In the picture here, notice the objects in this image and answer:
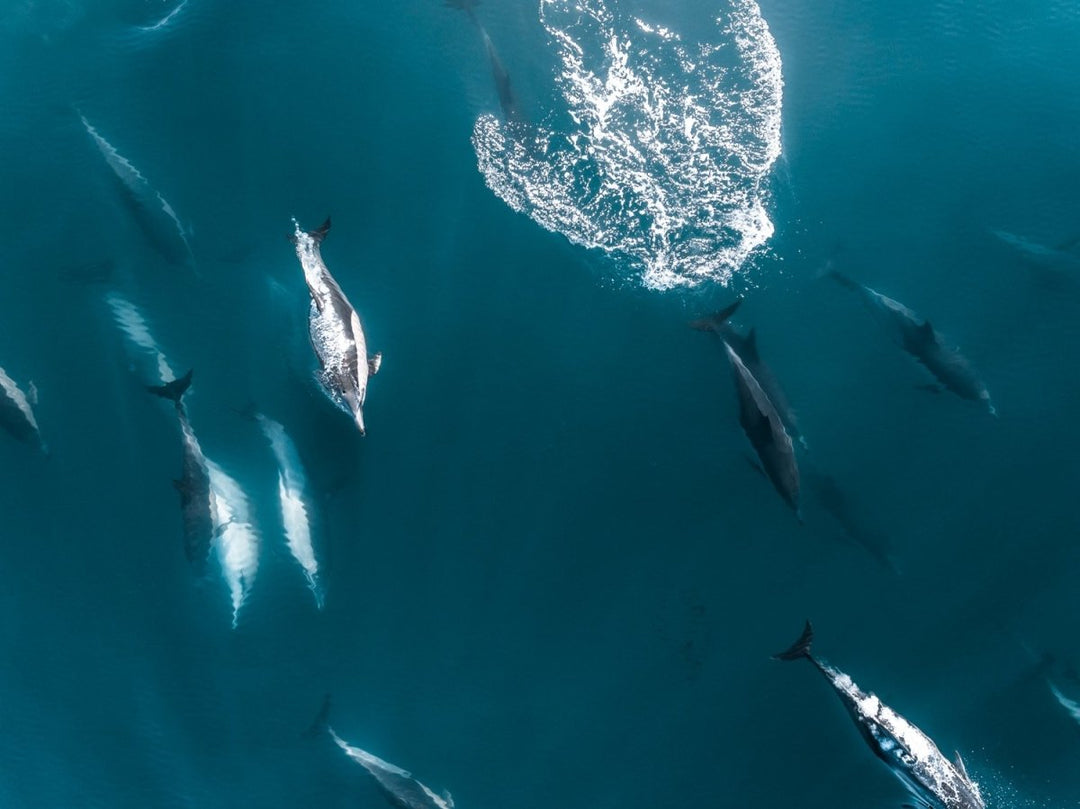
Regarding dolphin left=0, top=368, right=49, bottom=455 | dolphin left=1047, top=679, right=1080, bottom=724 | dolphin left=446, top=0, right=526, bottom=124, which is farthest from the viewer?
dolphin left=446, top=0, right=526, bottom=124

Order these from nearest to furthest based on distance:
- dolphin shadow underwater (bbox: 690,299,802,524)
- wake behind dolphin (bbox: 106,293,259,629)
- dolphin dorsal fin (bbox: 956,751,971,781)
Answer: dolphin dorsal fin (bbox: 956,751,971,781)
dolphin shadow underwater (bbox: 690,299,802,524)
wake behind dolphin (bbox: 106,293,259,629)

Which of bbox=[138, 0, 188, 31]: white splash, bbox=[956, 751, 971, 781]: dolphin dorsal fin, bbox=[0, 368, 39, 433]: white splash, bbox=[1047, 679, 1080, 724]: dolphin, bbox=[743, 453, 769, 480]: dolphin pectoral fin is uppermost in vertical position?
bbox=[138, 0, 188, 31]: white splash

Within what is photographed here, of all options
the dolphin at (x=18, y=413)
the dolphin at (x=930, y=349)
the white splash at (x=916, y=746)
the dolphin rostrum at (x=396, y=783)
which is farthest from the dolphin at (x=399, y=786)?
the dolphin at (x=930, y=349)

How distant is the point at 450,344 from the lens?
52.5ft

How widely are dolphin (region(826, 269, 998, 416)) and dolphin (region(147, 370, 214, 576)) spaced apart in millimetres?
14016

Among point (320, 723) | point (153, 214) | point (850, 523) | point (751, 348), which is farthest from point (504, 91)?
point (320, 723)

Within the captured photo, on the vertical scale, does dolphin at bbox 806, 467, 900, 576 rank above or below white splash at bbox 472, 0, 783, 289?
below

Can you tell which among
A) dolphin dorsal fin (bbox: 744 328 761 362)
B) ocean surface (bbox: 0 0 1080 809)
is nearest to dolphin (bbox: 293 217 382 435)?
ocean surface (bbox: 0 0 1080 809)

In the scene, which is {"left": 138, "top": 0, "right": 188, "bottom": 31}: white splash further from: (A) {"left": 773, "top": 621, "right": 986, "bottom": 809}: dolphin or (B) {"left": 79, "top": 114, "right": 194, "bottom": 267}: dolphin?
(A) {"left": 773, "top": 621, "right": 986, "bottom": 809}: dolphin

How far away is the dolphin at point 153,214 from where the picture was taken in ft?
53.7

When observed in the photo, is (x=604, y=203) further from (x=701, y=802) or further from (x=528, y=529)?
(x=701, y=802)

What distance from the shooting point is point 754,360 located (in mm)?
15023

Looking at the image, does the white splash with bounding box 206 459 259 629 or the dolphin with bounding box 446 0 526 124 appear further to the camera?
the dolphin with bounding box 446 0 526 124

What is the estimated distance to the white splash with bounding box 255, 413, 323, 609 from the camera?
15.5 metres
